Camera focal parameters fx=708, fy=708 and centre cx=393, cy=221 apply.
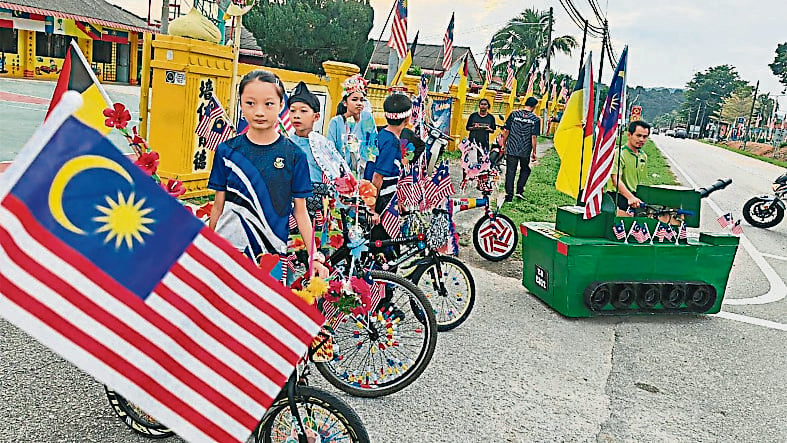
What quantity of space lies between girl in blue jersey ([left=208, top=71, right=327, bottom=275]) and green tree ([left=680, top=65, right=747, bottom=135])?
143 meters

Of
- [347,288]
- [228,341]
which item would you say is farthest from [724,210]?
[228,341]

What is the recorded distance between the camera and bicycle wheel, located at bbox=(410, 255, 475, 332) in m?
5.46

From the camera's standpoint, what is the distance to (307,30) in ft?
129

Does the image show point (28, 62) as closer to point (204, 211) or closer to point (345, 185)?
point (204, 211)

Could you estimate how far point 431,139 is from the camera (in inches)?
247

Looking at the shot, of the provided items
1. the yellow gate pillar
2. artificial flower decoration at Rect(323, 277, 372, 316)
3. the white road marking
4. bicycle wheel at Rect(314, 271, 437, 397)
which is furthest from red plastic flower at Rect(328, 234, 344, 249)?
the yellow gate pillar

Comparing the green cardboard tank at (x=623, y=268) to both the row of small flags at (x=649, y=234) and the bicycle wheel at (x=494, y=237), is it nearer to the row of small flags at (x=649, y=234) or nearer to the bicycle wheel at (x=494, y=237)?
the row of small flags at (x=649, y=234)

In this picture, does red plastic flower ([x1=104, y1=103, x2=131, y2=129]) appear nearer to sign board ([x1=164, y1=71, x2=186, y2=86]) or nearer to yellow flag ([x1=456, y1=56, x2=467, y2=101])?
sign board ([x1=164, y1=71, x2=186, y2=86])

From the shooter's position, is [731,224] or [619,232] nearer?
[619,232]

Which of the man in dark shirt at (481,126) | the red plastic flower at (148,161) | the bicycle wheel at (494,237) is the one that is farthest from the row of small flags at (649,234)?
the man in dark shirt at (481,126)

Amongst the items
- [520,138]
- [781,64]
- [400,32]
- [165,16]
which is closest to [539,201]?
[520,138]

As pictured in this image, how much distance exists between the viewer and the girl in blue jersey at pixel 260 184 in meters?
3.43

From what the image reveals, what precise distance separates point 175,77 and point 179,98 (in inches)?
11.0

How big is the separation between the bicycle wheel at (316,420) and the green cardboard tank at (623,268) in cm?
343
